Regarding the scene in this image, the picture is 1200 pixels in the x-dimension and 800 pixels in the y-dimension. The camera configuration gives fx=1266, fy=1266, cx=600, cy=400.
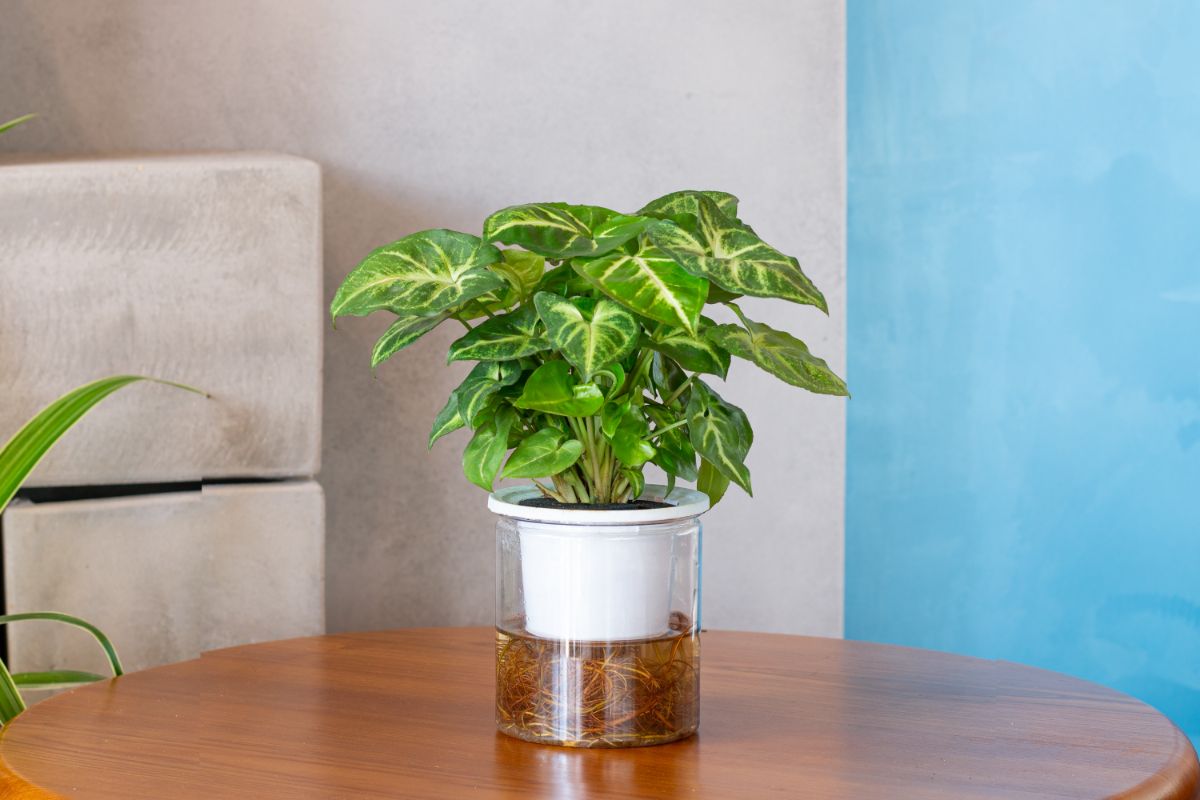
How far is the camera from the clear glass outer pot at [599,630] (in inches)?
38.1

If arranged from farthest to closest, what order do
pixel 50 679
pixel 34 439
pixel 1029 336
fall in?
1. pixel 1029 336
2. pixel 50 679
3. pixel 34 439

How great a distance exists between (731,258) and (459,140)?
1.12 meters

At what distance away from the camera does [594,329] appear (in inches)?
36.1

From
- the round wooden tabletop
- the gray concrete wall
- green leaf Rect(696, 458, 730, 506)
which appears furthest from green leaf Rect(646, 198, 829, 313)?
the gray concrete wall

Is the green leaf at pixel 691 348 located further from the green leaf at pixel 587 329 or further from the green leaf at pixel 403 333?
the green leaf at pixel 403 333

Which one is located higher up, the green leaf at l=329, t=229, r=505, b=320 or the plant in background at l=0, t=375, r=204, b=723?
the green leaf at l=329, t=229, r=505, b=320

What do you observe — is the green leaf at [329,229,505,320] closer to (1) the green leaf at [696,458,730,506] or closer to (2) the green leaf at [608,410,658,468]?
(2) the green leaf at [608,410,658,468]

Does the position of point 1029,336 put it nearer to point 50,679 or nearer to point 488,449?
point 488,449

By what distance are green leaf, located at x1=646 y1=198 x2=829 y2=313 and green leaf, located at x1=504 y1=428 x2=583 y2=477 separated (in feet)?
0.56

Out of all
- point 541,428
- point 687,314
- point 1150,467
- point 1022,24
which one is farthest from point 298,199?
point 1150,467

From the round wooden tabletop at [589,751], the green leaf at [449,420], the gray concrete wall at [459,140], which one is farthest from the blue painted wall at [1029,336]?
the green leaf at [449,420]

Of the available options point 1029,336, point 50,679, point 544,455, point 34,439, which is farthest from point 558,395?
point 1029,336

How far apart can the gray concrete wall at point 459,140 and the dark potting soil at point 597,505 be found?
0.96 metres

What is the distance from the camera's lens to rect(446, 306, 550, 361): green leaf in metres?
0.95
